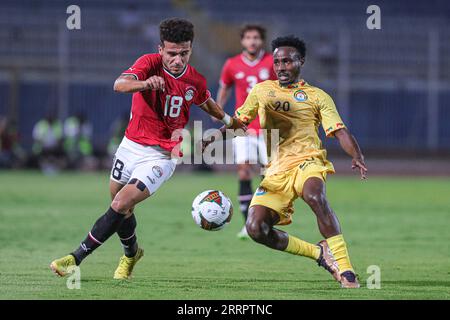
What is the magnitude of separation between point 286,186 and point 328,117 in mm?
743

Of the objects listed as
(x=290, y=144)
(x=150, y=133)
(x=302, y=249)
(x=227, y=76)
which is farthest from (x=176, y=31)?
(x=227, y=76)

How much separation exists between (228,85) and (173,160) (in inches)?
184

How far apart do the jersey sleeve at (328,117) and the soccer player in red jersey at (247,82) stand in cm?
415

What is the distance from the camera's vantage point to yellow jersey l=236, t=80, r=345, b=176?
8281 millimetres

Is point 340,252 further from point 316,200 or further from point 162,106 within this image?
point 162,106

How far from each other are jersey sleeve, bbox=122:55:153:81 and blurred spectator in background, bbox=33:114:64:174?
20.3 metres

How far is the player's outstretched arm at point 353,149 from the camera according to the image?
25.5 feet

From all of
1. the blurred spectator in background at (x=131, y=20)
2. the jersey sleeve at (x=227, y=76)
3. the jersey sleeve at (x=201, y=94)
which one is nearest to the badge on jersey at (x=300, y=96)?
the jersey sleeve at (x=201, y=94)

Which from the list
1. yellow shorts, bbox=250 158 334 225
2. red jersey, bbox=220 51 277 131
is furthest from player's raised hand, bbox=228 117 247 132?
red jersey, bbox=220 51 277 131

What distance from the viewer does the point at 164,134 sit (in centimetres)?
831

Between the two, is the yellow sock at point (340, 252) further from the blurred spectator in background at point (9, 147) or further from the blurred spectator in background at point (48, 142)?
the blurred spectator in background at point (9, 147)

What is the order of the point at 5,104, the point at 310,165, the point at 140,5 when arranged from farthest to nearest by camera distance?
the point at 140,5 < the point at 5,104 < the point at 310,165
